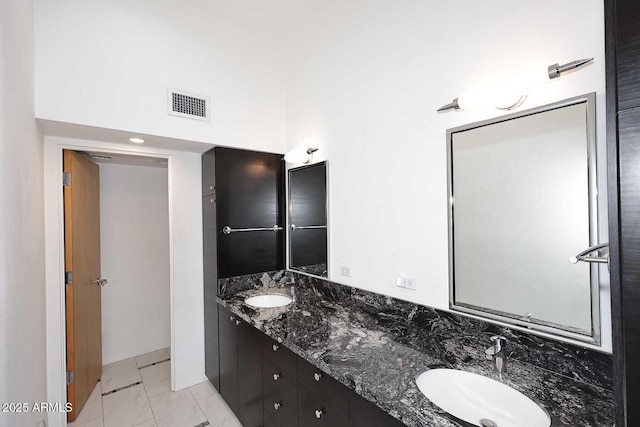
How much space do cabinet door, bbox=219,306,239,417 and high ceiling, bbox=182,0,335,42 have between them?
252 cm

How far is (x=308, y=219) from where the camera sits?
2.56 meters

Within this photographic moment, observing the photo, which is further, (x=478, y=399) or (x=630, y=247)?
(x=478, y=399)

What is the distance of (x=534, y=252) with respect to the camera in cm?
121

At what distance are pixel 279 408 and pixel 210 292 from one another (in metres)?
1.31

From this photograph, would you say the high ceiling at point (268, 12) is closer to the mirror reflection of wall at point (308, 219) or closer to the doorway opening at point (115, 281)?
the mirror reflection of wall at point (308, 219)

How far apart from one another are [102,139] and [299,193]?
165cm

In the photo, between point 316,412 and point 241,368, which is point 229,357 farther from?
point 316,412

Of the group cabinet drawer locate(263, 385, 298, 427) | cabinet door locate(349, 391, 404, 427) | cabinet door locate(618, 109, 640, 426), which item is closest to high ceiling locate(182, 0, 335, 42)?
cabinet door locate(618, 109, 640, 426)

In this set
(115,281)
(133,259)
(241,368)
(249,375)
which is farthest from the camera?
(133,259)

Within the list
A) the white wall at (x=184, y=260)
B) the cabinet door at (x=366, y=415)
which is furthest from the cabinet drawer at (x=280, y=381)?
the white wall at (x=184, y=260)

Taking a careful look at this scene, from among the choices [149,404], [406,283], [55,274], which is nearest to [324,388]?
[406,283]

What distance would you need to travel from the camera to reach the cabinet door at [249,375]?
6.20 feet

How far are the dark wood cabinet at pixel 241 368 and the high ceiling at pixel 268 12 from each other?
2519 millimetres

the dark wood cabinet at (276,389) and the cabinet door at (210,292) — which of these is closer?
the dark wood cabinet at (276,389)
